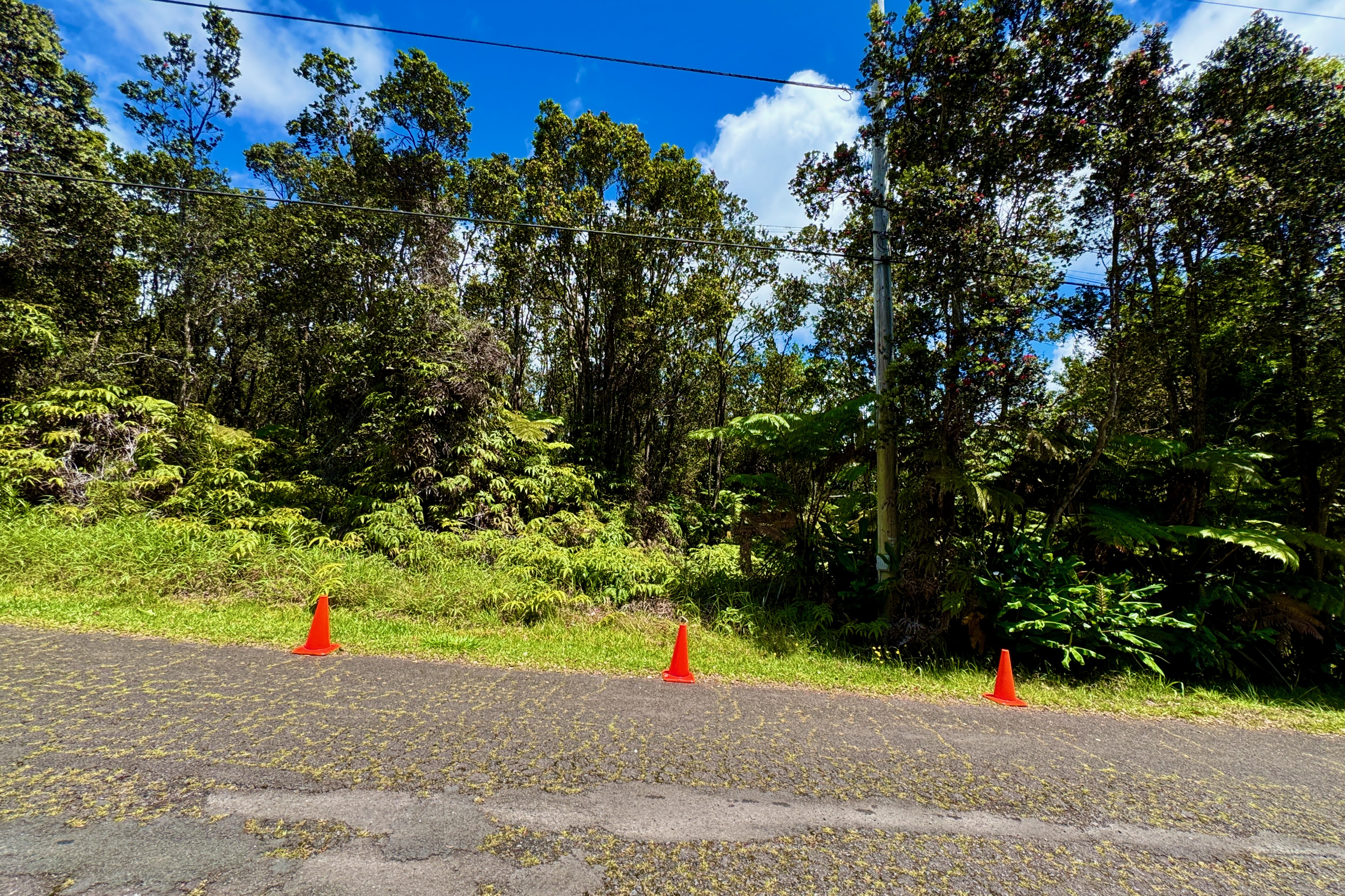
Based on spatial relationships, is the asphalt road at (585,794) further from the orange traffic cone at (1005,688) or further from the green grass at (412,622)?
the green grass at (412,622)

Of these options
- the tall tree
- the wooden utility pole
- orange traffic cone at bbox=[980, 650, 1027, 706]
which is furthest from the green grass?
the tall tree

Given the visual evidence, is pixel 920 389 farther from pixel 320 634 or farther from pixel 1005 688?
pixel 320 634

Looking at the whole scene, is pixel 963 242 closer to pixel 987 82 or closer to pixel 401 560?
pixel 987 82

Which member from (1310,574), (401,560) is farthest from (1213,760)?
(401,560)

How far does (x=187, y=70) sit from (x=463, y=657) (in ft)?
61.8

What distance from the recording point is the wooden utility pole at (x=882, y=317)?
261 inches

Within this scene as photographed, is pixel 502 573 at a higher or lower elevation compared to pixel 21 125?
lower

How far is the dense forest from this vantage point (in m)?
5.91

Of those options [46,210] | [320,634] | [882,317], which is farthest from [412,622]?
[46,210]

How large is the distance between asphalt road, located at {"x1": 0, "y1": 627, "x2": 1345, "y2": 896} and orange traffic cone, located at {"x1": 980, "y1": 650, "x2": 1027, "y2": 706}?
593 mm

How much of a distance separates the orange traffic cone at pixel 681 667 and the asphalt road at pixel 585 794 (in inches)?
21.3

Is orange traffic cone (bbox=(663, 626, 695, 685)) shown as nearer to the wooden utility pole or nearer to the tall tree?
the wooden utility pole

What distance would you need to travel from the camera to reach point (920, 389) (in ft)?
20.8

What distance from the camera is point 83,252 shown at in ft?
37.7
